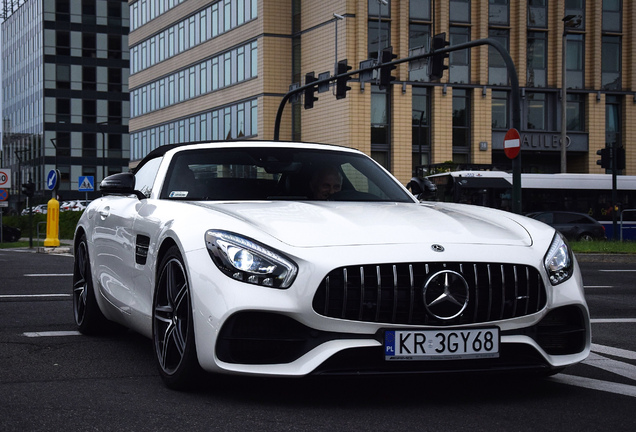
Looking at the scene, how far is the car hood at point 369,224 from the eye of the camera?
15.0ft

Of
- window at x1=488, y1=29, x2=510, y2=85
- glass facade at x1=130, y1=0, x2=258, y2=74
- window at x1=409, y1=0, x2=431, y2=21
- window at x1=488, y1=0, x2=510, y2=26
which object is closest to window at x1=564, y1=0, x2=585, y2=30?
window at x1=488, y1=0, x2=510, y2=26

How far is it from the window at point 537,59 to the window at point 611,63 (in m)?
3.02

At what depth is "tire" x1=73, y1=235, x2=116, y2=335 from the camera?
701 cm

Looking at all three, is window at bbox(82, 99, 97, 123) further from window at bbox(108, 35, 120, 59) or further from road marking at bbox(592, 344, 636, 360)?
road marking at bbox(592, 344, 636, 360)

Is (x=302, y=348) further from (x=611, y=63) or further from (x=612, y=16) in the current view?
(x=612, y=16)

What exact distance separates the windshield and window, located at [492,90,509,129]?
139 ft

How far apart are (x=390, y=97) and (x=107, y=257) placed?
4014 cm

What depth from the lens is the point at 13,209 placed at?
9319 centimetres

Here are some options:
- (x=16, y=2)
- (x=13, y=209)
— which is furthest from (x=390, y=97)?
(x=16, y=2)

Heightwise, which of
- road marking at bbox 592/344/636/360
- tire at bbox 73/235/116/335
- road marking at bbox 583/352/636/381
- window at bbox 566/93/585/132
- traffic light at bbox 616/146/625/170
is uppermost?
window at bbox 566/93/585/132

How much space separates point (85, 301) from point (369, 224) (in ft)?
10.0

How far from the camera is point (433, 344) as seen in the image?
172 inches

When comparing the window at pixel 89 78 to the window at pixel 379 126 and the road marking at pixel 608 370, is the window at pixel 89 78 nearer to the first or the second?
the window at pixel 379 126

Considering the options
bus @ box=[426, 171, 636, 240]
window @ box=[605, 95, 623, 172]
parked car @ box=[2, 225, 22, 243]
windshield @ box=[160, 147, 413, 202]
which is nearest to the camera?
windshield @ box=[160, 147, 413, 202]
